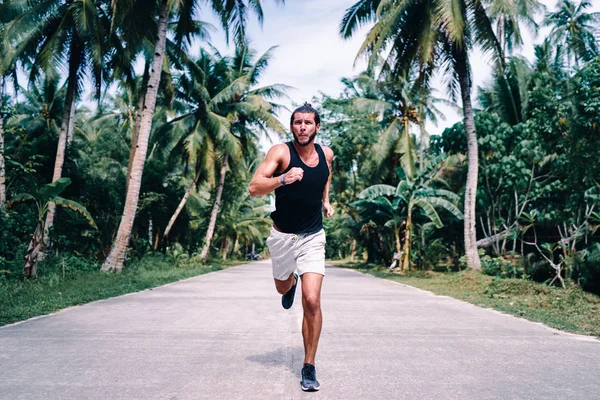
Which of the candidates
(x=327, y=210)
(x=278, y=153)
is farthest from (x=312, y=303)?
(x=278, y=153)

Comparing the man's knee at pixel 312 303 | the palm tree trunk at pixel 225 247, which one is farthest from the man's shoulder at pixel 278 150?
the palm tree trunk at pixel 225 247

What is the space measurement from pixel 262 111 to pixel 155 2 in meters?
10.4

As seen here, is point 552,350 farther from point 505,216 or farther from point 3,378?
point 505,216

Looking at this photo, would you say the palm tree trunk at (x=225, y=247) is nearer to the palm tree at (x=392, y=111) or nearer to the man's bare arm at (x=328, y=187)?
the palm tree at (x=392, y=111)

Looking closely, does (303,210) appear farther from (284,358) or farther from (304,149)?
(284,358)

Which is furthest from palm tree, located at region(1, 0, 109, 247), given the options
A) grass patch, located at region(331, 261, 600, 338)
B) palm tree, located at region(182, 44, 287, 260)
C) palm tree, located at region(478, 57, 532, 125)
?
palm tree, located at region(478, 57, 532, 125)

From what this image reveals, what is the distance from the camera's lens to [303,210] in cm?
381

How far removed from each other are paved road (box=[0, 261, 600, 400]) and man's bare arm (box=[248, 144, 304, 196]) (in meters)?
1.36

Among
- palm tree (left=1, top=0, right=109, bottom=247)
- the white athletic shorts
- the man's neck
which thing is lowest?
the white athletic shorts

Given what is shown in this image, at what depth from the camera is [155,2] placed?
14.8m

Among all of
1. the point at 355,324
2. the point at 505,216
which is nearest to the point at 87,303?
the point at 355,324

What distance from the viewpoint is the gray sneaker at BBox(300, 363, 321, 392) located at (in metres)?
3.41

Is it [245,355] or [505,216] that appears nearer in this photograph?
[245,355]

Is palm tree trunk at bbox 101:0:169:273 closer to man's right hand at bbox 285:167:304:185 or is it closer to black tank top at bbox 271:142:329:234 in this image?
black tank top at bbox 271:142:329:234
